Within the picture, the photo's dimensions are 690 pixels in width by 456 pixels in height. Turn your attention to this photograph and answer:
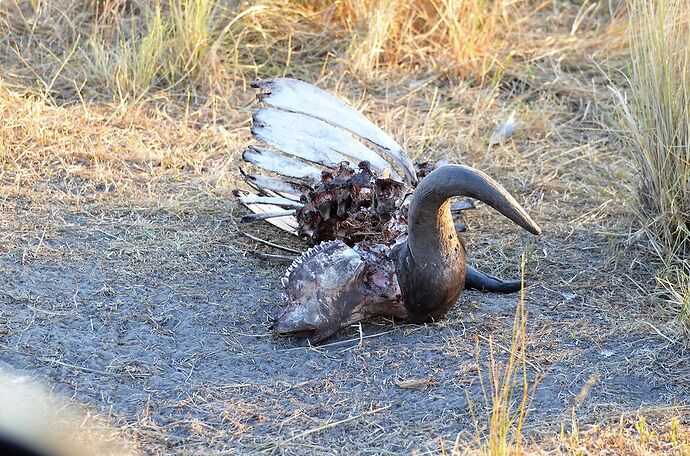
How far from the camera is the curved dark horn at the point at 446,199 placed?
120 inches

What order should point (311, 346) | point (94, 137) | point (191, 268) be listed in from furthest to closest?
1. point (94, 137)
2. point (191, 268)
3. point (311, 346)

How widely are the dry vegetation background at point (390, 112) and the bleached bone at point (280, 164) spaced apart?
310 millimetres

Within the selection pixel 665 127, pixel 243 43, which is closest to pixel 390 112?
pixel 243 43

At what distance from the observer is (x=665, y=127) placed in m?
3.82

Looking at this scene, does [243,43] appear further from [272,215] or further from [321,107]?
[272,215]

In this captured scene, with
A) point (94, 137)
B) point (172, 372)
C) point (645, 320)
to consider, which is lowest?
point (94, 137)

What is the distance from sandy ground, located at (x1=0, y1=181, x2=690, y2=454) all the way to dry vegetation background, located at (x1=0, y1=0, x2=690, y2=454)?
0.10ft

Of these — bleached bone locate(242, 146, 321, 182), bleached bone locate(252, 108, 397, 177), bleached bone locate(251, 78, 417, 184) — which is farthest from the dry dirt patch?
bleached bone locate(251, 78, 417, 184)

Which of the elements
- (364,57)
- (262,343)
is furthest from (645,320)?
(364,57)

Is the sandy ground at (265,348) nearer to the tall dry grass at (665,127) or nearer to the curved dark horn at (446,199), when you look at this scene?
the tall dry grass at (665,127)

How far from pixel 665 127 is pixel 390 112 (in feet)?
5.44

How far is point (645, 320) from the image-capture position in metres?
3.41

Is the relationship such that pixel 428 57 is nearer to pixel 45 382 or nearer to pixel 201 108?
pixel 201 108

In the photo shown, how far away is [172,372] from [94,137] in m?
2.00
